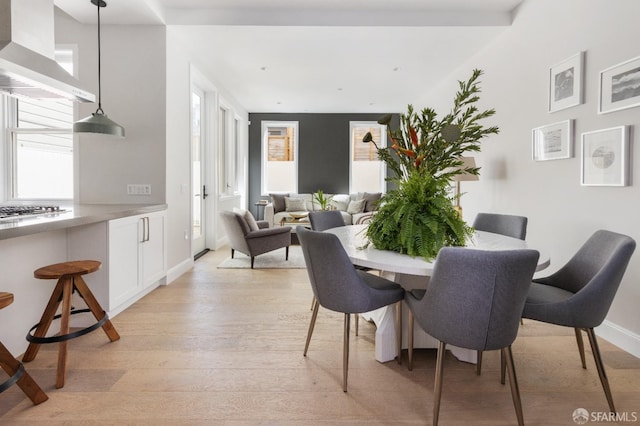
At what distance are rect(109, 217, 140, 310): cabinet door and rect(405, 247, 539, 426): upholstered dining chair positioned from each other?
7.49 ft

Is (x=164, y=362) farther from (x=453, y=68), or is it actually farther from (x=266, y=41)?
(x=453, y=68)

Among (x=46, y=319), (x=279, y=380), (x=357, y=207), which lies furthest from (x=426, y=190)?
(x=357, y=207)

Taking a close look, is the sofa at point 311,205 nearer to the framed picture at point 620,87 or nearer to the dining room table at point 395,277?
the dining room table at point 395,277

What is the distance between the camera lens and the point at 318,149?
A: 7922 mm

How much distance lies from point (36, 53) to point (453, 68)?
4.64m

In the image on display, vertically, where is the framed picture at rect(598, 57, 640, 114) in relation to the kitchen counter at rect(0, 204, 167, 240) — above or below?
above

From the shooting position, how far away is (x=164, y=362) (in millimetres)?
2117

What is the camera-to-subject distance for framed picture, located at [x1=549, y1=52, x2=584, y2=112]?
2.63 meters

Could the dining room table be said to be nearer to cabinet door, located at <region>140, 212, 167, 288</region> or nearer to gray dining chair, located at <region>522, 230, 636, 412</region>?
gray dining chair, located at <region>522, 230, 636, 412</region>

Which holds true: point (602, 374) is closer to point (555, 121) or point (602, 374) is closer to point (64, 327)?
point (555, 121)

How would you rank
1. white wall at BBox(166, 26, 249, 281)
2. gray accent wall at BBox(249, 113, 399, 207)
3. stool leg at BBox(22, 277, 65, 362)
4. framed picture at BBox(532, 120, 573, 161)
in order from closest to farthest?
stool leg at BBox(22, 277, 65, 362) → framed picture at BBox(532, 120, 573, 161) → white wall at BBox(166, 26, 249, 281) → gray accent wall at BBox(249, 113, 399, 207)

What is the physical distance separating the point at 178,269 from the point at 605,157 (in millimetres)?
4057

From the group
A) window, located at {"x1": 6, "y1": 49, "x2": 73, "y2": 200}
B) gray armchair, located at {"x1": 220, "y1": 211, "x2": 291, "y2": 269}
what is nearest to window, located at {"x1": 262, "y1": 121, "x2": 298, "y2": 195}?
gray armchair, located at {"x1": 220, "y1": 211, "x2": 291, "y2": 269}

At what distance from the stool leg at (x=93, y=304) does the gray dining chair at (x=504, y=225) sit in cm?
288
